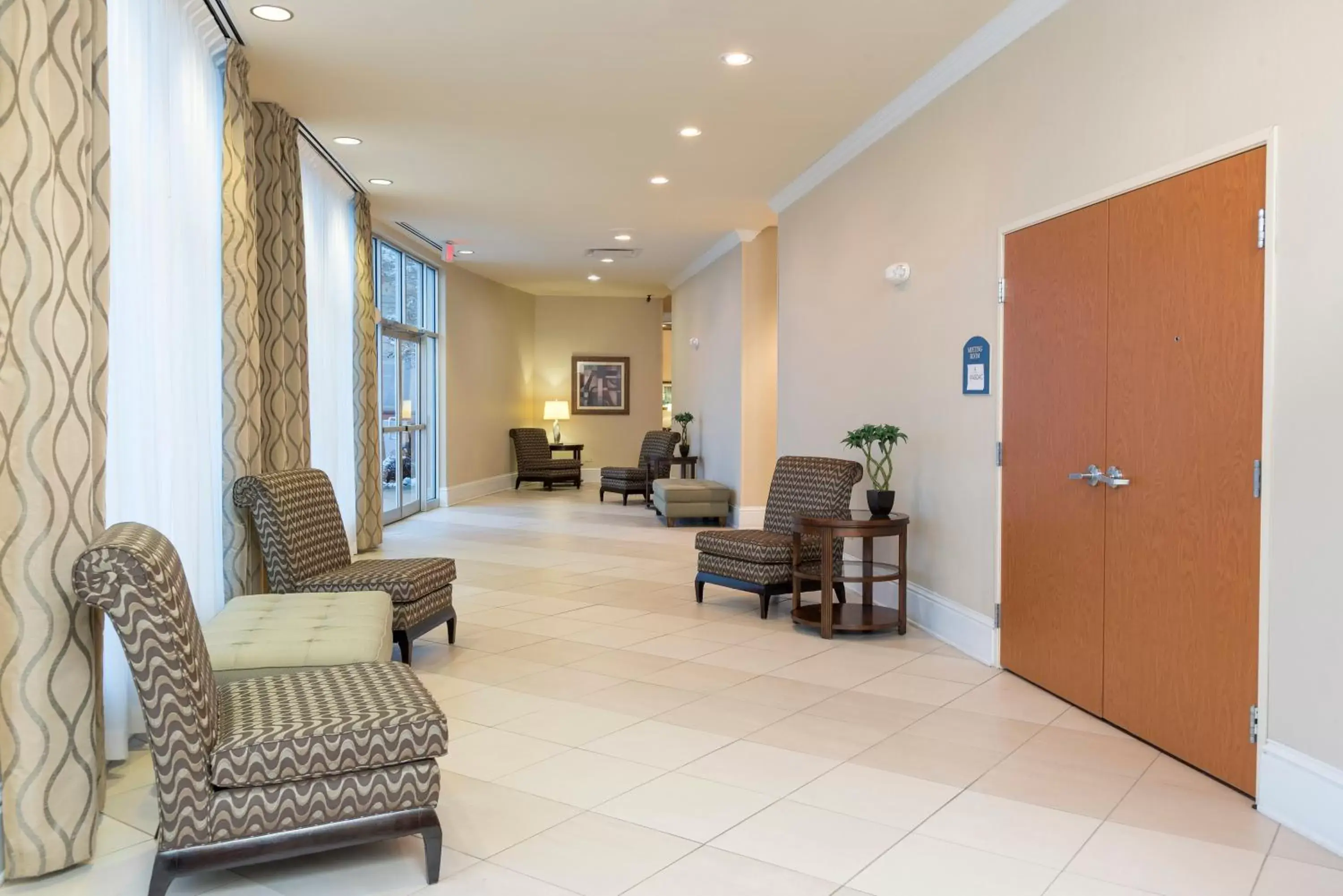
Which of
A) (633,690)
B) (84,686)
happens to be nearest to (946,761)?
(633,690)

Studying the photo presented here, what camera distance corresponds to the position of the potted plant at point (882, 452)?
5.38 metres

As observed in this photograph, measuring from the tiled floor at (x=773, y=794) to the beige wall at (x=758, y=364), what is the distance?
4658 millimetres

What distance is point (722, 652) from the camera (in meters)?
5.02

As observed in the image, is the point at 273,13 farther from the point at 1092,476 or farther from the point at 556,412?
the point at 556,412

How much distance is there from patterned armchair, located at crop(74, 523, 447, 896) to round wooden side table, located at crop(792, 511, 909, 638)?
3.09 m

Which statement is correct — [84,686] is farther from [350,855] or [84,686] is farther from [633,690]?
[633,690]

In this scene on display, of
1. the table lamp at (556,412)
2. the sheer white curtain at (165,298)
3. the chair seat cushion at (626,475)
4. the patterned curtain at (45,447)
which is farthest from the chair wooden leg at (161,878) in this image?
the table lamp at (556,412)

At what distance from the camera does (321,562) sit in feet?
15.5

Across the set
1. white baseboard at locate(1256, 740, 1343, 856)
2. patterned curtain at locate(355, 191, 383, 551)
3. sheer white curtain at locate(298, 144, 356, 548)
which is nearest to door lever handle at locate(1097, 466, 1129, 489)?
white baseboard at locate(1256, 740, 1343, 856)

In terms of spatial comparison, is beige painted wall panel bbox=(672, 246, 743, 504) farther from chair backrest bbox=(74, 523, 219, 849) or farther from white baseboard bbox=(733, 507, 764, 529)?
chair backrest bbox=(74, 523, 219, 849)

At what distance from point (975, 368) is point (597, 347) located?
11455mm

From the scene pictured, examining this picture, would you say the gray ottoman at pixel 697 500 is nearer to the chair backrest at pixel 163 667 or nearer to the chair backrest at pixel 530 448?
the chair backrest at pixel 530 448

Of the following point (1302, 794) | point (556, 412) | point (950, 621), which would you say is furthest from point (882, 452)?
point (556, 412)

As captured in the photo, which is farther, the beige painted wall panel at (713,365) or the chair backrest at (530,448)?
the chair backrest at (530,448)
